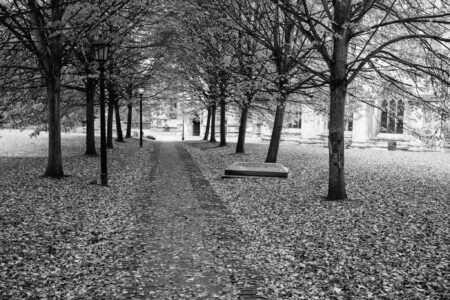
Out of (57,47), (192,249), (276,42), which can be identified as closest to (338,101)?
(276,42)

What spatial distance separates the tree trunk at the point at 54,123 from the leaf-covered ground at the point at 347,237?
18.6 feet

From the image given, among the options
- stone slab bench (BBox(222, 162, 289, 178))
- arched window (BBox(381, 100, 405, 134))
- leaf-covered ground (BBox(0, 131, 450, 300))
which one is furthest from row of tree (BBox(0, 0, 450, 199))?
stone slab bench (BBox(222, 162, 289, 178))

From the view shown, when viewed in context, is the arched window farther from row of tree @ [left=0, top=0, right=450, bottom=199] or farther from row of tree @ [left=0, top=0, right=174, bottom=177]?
row of tree @ [left=0, top=0, right=174, bottom=177]

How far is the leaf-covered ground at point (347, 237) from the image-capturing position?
591 centimetres

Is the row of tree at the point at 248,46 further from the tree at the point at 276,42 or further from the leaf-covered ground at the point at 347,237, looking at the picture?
the leaf-covered ground at the point at 347,237

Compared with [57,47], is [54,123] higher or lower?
lower

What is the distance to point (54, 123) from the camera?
46.0ft

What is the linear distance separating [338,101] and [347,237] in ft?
14.8

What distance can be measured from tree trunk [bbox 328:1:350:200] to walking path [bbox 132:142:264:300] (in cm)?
334

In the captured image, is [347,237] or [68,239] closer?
[68,239]

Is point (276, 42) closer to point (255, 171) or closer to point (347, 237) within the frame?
Result: point (255, 171)

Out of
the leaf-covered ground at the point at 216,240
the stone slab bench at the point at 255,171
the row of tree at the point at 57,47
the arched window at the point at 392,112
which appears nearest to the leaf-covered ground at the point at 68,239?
the leaf-covered ground at the point at 216,240

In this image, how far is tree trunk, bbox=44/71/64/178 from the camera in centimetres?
1377

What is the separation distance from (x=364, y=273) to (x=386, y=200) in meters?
5.86
